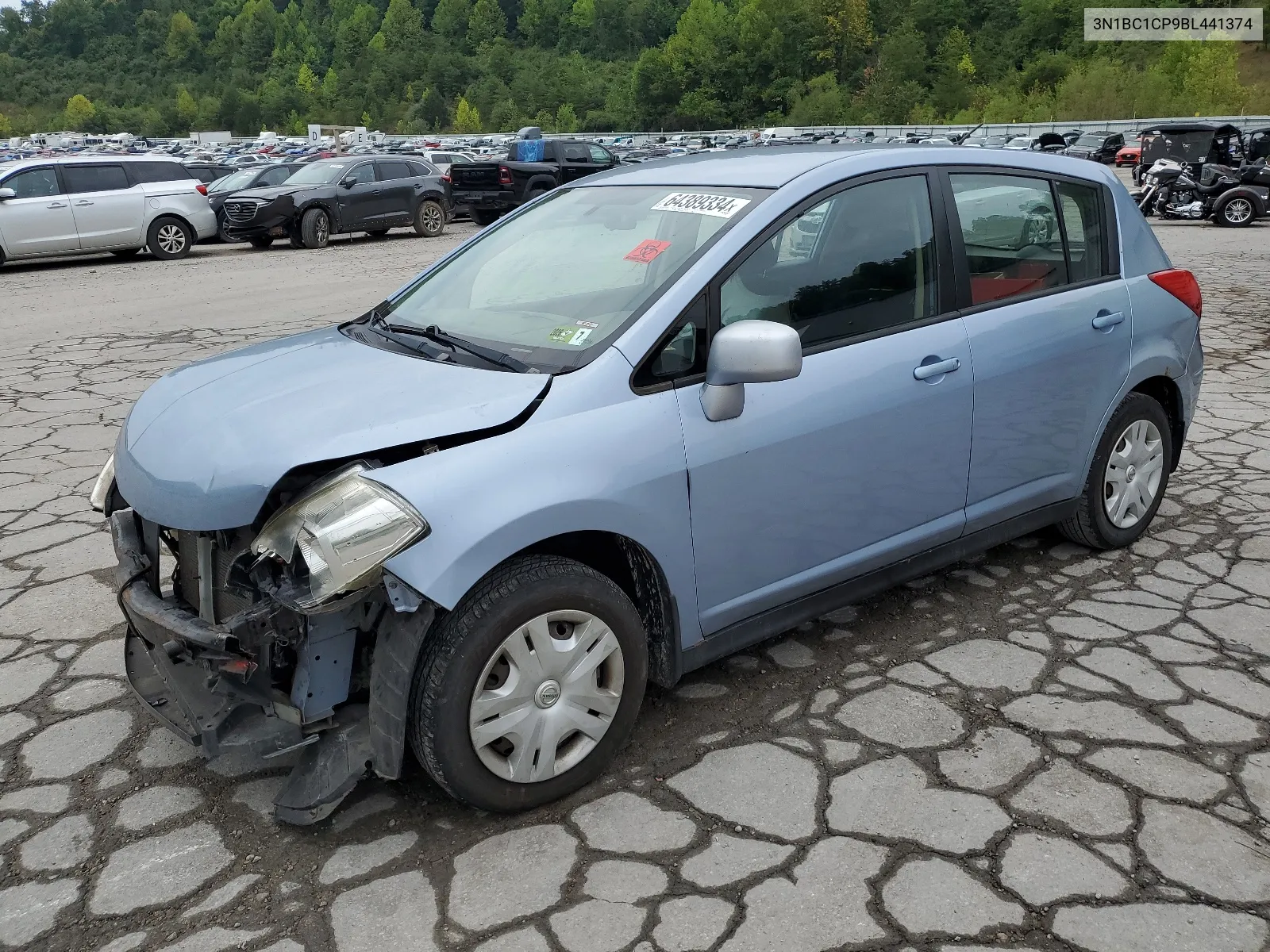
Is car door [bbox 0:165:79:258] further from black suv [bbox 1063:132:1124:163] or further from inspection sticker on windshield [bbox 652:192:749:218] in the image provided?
black suv [bbox 1063:132:1124:163]

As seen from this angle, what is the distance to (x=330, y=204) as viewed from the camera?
18.3 m

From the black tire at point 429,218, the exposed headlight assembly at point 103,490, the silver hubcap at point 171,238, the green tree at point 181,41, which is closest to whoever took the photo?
the exposed headlight assembly at point 103,490

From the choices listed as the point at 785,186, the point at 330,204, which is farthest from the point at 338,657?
the point at 330,204

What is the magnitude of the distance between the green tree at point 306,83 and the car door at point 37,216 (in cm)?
15006

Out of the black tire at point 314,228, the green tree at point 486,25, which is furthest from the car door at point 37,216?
the green tree at point 486,25

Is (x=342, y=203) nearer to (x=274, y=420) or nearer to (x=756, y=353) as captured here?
(x=274, y=420)

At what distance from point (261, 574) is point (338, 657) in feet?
0.90

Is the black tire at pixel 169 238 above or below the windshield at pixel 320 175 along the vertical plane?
below

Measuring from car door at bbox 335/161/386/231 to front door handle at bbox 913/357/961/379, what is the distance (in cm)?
1657

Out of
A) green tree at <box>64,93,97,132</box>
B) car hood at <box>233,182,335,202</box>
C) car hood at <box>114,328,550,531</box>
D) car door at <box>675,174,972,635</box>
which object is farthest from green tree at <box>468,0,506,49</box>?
car hood at <box>114,328,550,531</box>

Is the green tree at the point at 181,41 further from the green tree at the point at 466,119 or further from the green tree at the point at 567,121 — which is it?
the green tree at the point at 567,121

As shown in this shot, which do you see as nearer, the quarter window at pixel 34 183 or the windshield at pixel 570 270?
the windshield at pixel 570 270

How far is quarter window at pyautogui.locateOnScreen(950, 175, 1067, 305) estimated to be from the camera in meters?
3.71

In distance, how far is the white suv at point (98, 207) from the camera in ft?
50.3
